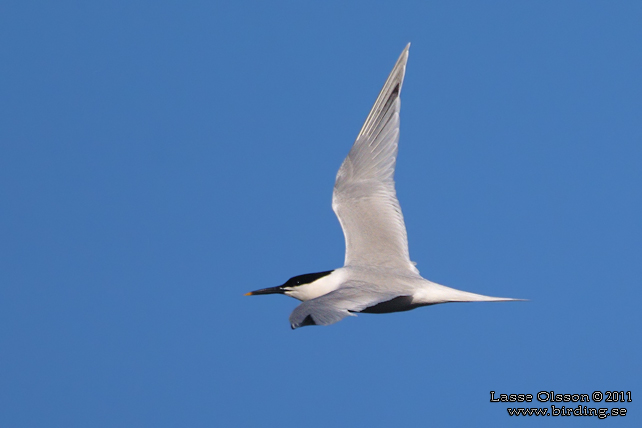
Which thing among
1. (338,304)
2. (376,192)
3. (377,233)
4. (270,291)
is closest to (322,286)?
(270,291)

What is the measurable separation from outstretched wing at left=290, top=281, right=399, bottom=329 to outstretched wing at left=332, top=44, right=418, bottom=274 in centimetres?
103

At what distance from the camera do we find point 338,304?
660 cm

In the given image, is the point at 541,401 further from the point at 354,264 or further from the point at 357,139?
the point at 357,139

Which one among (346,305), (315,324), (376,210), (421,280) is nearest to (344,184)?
(376,210)

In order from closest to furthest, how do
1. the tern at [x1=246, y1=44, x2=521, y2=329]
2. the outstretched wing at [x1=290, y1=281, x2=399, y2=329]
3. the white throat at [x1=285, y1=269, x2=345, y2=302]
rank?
1. the outstretched wing at [x1=290, y1=281, x2=399, y2=329]
2. the tern at [x1=246, y1=44, x2=521, y2=329]
3. the white throat at [x1=285, y1=269, x2=345, y2=302]

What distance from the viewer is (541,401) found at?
757cm

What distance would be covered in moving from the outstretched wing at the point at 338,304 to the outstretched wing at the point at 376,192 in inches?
40.7

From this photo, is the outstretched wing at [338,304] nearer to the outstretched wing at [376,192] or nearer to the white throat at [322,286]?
the white throat at [322,286]

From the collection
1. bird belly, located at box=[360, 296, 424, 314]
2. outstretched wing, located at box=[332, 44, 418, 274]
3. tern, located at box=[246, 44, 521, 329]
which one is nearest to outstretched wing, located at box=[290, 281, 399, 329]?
tern, located at box=[246, 44, 521, 329]

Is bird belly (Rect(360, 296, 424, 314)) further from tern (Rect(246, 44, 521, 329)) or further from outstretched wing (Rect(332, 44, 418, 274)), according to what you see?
outstretched wing (Rect(332, 44, 418, 274))

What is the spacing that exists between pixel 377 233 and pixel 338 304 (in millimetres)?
2638

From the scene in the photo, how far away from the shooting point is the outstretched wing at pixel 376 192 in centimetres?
903

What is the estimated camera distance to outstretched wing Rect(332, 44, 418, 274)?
9031 millimetres

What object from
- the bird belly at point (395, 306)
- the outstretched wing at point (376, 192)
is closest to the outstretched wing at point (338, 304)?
the bird belly at point (395, 306)
